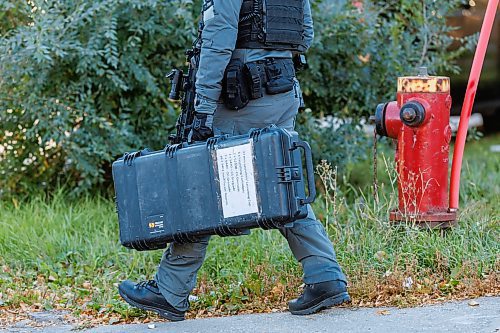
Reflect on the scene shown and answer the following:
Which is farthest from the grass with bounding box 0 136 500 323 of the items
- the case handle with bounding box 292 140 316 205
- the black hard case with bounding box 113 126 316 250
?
the case handle with bounding box 292 140 316 205

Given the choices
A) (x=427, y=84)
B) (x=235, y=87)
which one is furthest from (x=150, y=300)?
(x=427, y=84)

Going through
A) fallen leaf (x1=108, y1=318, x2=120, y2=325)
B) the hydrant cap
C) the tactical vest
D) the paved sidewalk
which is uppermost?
the tactical vest

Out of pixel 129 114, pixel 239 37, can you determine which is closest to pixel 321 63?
pixel 129 114

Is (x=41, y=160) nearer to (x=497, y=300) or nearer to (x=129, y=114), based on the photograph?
(x=129, y=114)

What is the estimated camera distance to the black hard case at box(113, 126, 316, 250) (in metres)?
4.11

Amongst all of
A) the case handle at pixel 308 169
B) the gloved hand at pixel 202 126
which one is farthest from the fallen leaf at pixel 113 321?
the case handle at pixel 308 169

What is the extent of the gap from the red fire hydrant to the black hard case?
1.20 meters

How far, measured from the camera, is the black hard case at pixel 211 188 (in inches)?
162

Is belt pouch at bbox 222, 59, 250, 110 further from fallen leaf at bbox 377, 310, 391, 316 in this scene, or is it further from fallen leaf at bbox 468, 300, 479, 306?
fallen leaf at bbox 468, 300, 479, 306

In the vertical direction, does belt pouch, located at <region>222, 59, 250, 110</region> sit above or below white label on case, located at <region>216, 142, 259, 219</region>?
above

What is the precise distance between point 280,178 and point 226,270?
1.40m

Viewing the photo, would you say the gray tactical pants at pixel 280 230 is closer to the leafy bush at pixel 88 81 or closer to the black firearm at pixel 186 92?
the black firearm at pixel 186 92

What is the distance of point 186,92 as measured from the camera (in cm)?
454

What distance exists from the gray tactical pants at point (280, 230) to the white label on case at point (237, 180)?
0.33m
